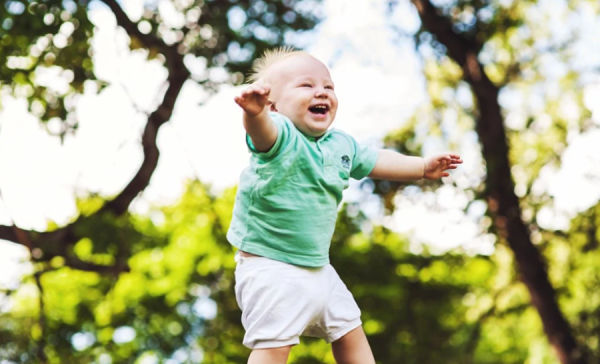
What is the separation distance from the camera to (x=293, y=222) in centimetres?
181

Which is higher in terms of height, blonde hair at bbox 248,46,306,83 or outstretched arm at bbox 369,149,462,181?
blonde hair at bbox 248,46,306,83

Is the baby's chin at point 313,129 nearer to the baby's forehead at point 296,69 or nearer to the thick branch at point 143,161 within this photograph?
the baby's forehead at point 296,69

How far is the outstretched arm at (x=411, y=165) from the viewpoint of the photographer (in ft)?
6.75

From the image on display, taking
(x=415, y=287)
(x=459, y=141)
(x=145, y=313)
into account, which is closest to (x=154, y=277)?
(x=145, y=313)

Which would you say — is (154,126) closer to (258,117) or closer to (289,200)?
(289,200)

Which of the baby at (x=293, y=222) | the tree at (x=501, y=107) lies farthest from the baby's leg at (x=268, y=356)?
the tree at (x=501, y=107)

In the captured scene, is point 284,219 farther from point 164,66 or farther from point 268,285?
point 164,66

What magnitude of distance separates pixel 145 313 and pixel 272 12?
794cm

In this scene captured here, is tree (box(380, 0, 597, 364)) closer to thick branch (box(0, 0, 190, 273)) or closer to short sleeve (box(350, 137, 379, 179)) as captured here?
thick branch (box(0, 0, 190, 273))

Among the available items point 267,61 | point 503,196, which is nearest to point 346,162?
point 267,61

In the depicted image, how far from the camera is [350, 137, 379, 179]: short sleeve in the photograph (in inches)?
78.9

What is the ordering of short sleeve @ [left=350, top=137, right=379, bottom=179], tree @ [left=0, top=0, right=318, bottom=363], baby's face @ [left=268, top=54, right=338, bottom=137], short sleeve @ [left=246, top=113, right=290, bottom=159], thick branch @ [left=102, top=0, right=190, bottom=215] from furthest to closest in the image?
thick branch @ [left=102, top=0, right=190, bottom=215]
tree @ [left=0, top=0, right=318, bottom=363]
short sleeve @ [left=350, top=137, right=379, bottom=179]
baby's face @ [left=268, top=54, right=338, bottom=137]
short sleeve @ [left=246, top=113, right=290, bottom=159]

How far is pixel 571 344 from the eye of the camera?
718 cm

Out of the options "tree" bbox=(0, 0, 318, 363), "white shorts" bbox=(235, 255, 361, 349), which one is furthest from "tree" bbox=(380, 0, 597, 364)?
"white shorts" bbox=(235, 255, 361, 349)
